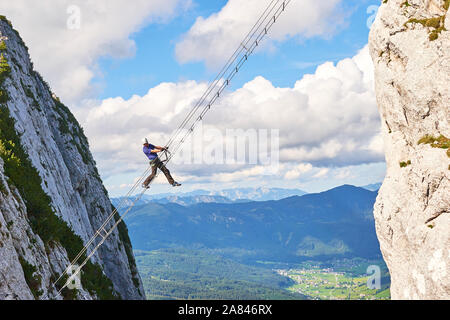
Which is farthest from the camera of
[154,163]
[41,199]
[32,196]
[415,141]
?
[415,141]

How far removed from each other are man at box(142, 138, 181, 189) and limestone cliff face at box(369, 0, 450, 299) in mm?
28116

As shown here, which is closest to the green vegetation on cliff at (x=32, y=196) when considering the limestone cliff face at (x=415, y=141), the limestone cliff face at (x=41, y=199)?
the limestone cliff face at (x=41, y=199)

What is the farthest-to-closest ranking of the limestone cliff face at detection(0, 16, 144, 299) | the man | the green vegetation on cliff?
the man
the green vegetation on cliff
the limestone cliff face at detection(0, 16, 144, 299)

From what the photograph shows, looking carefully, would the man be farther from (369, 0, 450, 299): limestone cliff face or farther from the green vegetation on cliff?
(369, 0, 450, 299): limestone cliff face

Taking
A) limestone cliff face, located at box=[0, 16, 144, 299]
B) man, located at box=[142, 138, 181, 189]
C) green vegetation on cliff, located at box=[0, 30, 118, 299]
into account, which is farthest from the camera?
man, located at box=[142, 138, 181, 189]

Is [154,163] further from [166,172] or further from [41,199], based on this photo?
[41,199]

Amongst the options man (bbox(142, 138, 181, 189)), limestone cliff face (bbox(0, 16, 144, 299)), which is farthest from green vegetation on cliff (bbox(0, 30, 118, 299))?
man (bbox(142, 138, 181, 189))

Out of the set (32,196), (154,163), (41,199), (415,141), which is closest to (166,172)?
(154,163)

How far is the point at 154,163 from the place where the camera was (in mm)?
30141

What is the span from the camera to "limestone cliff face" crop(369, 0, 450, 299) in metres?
40.0

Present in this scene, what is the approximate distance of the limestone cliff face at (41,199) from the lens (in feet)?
66.3

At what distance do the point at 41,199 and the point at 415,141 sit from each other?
4269 cm
